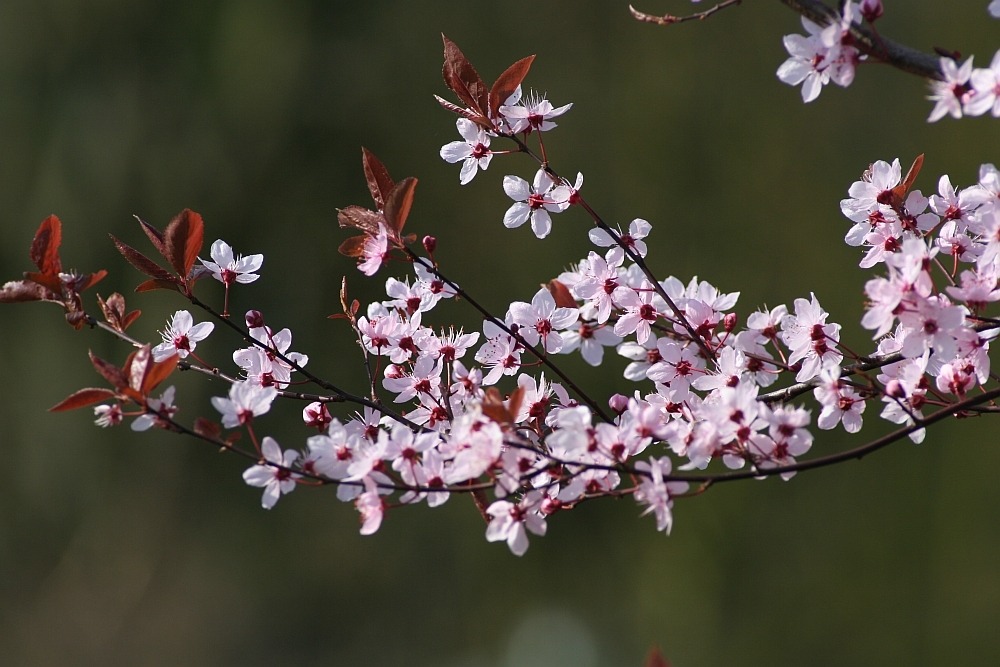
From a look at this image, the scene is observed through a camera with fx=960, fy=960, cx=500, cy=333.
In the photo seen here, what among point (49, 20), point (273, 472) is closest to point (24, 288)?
point (273, 472)

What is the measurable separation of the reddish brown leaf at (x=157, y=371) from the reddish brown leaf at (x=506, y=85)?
32 cm

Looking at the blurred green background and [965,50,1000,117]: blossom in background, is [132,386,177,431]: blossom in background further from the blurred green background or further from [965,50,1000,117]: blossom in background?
the blurred green background

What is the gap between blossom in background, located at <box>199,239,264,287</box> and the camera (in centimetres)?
84

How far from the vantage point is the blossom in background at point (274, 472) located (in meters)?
0.71

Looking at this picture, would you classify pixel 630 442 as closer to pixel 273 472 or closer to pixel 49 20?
pixel 273 472

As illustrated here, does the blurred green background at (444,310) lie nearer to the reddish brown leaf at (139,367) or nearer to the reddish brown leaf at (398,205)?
the reddish brown leaf at (398,205)

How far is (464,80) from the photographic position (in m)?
0.77

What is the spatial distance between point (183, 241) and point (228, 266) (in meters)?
0.08

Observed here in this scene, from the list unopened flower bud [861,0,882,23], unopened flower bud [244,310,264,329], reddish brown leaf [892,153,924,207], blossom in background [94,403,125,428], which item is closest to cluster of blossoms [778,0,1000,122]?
unopened flower bud [861,0,882,23]

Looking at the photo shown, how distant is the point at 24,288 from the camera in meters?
0.74

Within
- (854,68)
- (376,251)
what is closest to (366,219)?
(376,251)

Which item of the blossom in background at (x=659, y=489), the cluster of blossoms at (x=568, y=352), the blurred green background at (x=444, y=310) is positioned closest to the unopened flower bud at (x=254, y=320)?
the cluster of blossoms at (x=568, y=352)

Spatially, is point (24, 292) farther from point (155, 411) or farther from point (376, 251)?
point (376, 251)

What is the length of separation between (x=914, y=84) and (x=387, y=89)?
5.43ft
